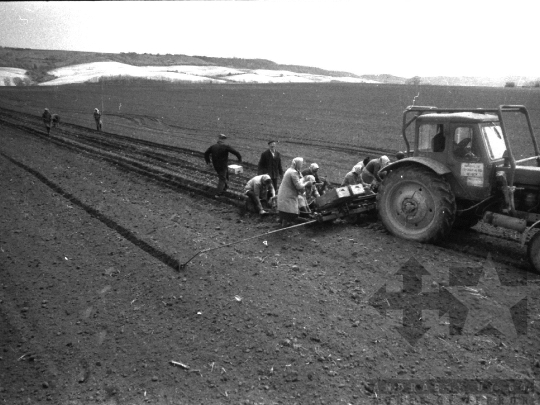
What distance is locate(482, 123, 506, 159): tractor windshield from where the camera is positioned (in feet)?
22.4

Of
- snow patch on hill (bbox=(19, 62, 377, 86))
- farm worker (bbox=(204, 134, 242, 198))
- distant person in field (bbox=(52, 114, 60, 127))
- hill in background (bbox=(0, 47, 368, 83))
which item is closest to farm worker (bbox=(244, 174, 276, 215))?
farm worker (bbox=(204, 134, 242, 198))

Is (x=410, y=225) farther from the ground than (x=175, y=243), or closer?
farther from the ground

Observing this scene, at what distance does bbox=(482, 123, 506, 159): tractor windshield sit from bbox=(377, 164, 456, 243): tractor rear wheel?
82 centimetres

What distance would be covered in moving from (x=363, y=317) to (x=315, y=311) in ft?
1.84

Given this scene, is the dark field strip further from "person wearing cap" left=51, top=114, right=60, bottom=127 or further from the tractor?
the tractor

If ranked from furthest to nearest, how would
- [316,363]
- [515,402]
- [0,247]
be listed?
[0,247], [316,363], [515,402]

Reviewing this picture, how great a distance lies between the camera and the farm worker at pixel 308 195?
8609mm

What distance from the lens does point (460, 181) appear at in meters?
7.03

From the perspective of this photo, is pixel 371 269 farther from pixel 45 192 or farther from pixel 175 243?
pixel 45 192

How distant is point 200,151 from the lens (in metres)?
17.5

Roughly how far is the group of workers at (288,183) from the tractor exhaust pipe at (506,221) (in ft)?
6.39

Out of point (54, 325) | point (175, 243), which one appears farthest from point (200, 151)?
point (54, 325)

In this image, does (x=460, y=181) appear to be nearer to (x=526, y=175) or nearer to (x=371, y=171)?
(x=526, y=175)

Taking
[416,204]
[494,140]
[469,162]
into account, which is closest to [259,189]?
[416,204]
